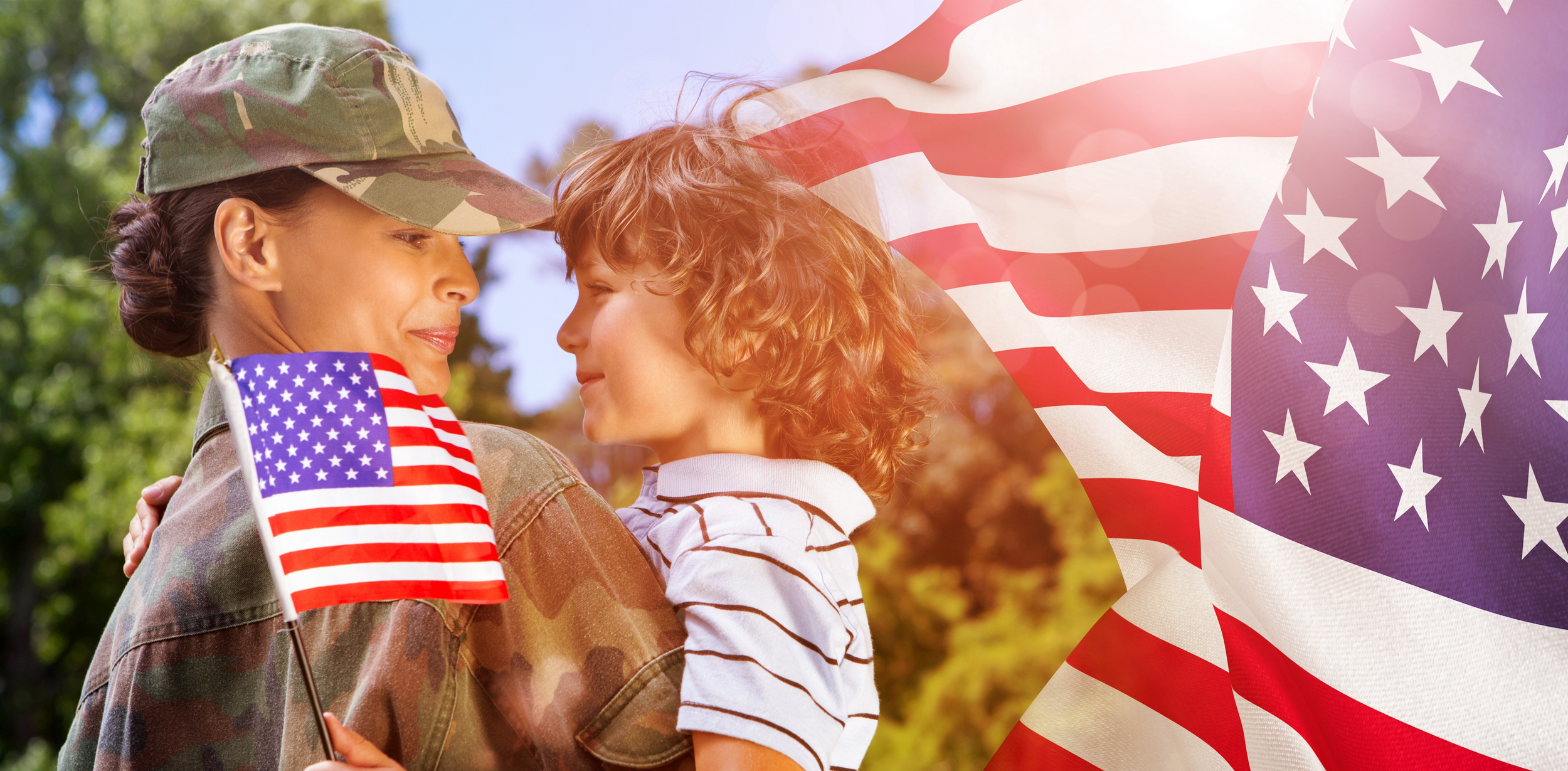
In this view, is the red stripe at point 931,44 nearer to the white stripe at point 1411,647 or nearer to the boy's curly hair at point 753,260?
the boy's curly hair at point 753,260

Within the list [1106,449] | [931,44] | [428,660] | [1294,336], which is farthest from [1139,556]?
[428,660]

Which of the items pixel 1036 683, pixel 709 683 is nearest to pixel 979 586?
pixel 1036 683

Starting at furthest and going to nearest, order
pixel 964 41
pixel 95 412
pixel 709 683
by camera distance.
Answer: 1. pixel 95 412
2. pixel 964 41
3. pixel 709 683

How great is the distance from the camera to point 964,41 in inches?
89.1

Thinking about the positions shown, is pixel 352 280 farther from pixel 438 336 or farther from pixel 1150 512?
pixel 1150 512

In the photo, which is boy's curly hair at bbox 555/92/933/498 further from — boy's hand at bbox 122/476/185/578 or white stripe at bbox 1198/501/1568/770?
boy's hand at bbox 122/476/185/578

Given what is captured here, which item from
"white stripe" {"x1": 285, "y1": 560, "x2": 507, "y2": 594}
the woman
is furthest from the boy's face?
"white stripe" {"x1": 285, "y1": 560, "x2": 507, "y2": 594}

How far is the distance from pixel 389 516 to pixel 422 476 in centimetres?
8

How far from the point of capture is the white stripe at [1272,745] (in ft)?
6.38

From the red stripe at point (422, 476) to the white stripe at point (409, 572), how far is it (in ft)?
0.44

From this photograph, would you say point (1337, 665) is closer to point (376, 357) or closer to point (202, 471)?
point (376, 357)

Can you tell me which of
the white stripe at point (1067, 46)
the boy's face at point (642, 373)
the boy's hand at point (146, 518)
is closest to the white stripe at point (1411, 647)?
the white stripe at point (1067, 46)

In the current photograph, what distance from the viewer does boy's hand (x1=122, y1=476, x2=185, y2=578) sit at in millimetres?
2256

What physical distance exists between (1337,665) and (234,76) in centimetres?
231
